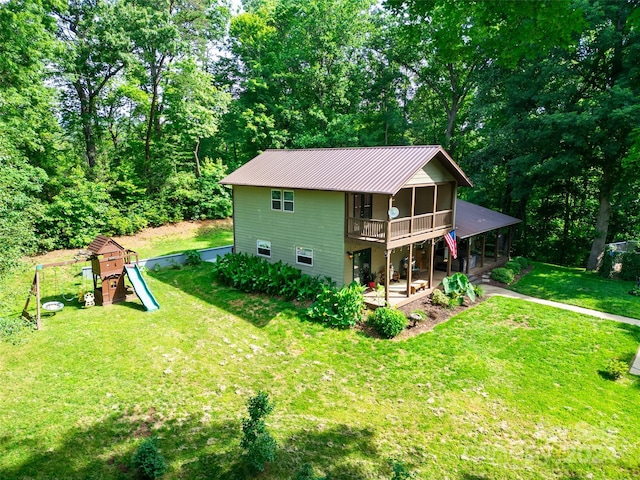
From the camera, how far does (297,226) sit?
1792 cm

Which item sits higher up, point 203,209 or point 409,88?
point 409,88

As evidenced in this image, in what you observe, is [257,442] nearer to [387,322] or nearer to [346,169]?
[387,322]

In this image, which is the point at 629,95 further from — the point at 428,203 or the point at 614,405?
the point at 614,405

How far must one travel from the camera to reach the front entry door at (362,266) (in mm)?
17359

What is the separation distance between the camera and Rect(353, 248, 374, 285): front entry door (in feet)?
57.0

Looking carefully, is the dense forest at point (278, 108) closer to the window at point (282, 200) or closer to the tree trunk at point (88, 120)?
the tree trunk at point (88, 120)

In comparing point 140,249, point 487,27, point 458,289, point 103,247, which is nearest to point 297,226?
point 458,289

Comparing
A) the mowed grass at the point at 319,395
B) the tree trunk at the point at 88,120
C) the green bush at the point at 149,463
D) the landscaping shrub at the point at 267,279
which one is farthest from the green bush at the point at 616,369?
the tree trunk at the point at 88,120

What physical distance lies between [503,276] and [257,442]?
1693cm

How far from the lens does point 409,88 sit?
3781 centimetres

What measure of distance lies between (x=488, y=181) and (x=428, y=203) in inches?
351

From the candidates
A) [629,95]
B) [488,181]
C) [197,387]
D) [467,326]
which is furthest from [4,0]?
[629,95]

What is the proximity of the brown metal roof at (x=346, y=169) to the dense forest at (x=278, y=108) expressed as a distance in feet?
13.6

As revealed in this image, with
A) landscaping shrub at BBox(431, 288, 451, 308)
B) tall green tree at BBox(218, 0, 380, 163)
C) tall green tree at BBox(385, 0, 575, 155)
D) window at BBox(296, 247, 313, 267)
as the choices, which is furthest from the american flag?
tall green tree at BBox(218, 0, 380, 163)
